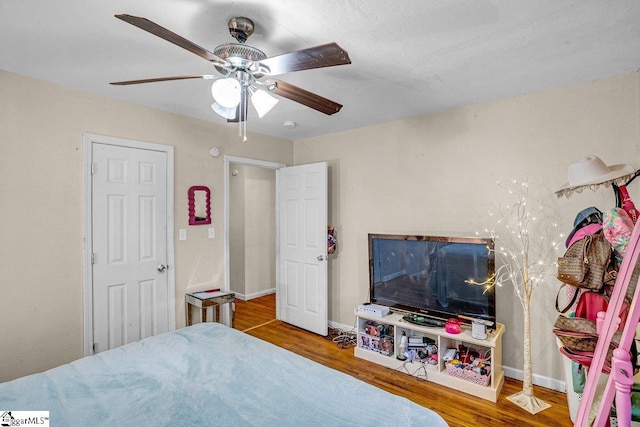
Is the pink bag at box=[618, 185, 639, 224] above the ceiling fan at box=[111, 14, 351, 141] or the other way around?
the other way around

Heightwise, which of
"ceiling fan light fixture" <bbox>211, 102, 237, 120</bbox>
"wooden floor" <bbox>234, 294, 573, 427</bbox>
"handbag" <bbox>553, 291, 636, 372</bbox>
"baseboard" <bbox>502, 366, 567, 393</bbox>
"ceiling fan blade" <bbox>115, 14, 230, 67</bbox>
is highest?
"ceiling fan blade" <bbox>115, 14, 230, 67</bbox>

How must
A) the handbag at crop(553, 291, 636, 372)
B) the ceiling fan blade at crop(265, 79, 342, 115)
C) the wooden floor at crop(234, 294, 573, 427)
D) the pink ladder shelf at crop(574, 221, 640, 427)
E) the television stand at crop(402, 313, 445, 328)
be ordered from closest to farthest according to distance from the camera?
the pink ladder shelf at crop(574, 221, 640, 427), the handbag at crop(553, 291, 636, 372), the ceiling fan blade at crop(265, 79, 342, 115), the wooden floor at crop(234, 294, 573, 427), the television stand at crop(402, 313, 445, 328)

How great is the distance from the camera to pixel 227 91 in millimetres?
1567

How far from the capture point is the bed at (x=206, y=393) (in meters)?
1.26

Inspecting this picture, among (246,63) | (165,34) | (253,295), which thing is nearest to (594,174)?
(246,63)

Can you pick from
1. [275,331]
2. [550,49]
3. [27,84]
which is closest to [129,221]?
[27,84]

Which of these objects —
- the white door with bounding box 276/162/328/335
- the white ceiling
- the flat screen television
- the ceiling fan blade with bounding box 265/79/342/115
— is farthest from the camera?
the white door with bounding box 276/162/328/335

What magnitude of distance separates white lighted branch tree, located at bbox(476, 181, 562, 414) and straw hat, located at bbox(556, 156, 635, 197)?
700 mm

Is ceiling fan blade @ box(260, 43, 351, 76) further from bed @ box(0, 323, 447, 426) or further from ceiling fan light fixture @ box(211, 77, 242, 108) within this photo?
bed @ box(0, 323, 447, 426)

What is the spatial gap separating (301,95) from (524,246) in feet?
7.11

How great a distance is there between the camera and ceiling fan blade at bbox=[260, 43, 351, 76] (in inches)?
51.4

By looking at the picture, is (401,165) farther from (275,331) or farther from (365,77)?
(275,331)

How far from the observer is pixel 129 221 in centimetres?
282

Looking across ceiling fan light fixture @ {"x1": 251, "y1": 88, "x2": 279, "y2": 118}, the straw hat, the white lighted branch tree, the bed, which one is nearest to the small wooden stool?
the bed
